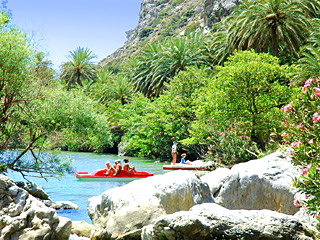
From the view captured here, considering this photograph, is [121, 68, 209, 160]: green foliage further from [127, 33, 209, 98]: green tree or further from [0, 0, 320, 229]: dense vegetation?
[127, 33, 209, 98]: green tree

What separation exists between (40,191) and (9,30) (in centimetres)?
543

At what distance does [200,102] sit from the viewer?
26438 mm

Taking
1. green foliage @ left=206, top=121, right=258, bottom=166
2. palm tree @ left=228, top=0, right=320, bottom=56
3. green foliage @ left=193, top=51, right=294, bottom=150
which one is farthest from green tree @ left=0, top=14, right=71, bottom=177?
palm tree @ left=228, top=0, right=320, bottom=56

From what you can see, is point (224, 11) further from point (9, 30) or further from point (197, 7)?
point (9, 30)

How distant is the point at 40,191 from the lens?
1282 centimetres

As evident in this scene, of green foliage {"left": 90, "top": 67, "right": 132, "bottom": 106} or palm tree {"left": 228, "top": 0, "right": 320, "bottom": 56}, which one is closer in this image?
palm tree {"left": 228, "top": 0, "right": 320, "bottom": 56}

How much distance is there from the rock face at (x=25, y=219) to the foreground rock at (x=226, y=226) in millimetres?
2973

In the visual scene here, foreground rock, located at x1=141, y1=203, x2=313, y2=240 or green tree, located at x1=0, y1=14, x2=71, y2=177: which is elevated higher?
green tree, located at x1=0, y1=14, x2=71, y2=177

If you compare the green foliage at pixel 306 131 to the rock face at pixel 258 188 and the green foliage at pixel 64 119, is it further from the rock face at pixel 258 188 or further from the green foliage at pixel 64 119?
the green foliage at pixel 64 119

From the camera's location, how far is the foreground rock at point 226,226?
23.5 ft

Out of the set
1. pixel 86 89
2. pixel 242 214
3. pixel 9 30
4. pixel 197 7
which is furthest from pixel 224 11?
pixel 242 214

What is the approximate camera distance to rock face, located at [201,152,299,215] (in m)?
10.5

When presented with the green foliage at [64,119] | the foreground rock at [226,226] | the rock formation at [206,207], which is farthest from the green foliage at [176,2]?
the foreground rock at [226,226]

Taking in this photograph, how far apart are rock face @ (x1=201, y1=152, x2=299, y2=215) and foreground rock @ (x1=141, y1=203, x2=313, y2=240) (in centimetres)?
316
